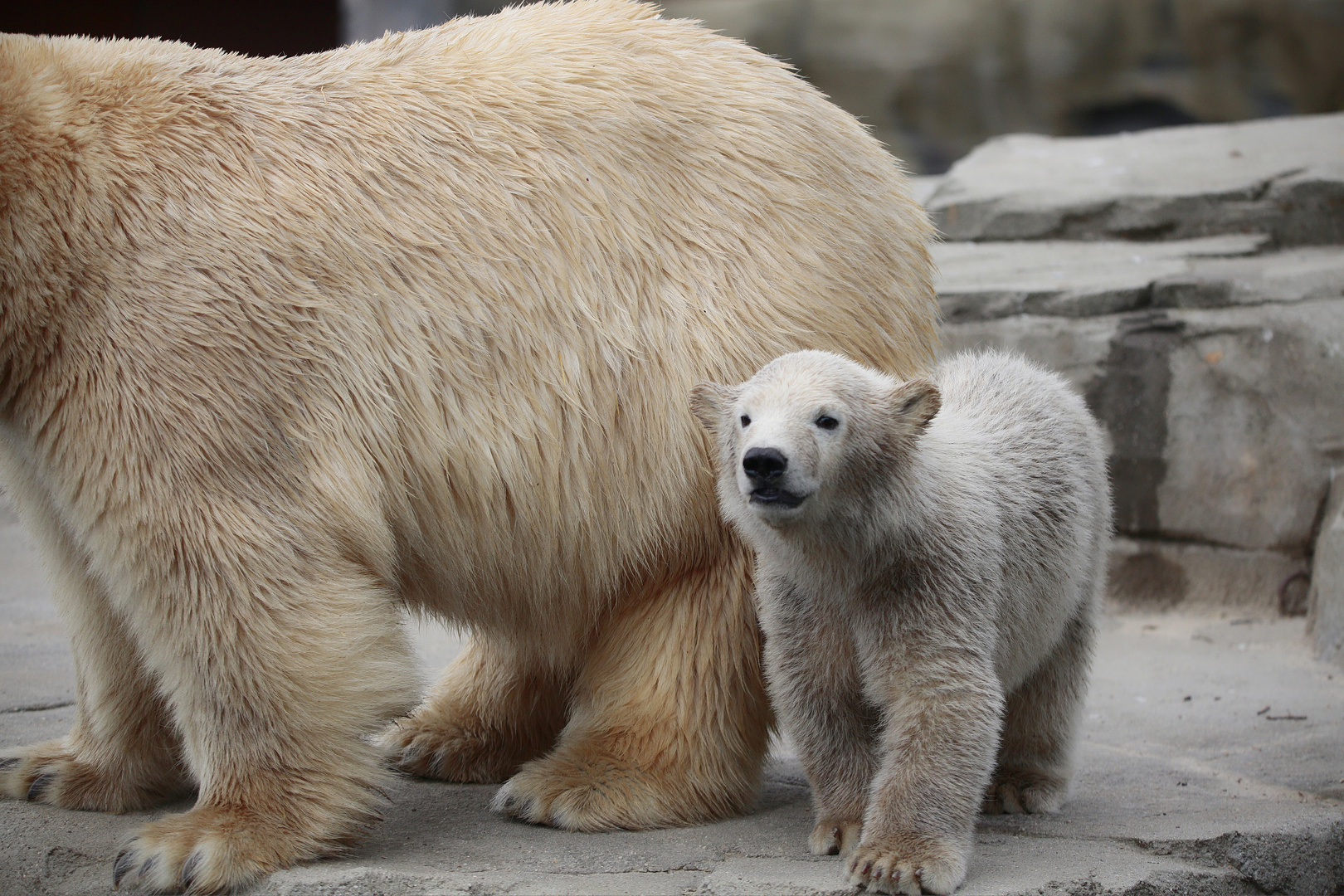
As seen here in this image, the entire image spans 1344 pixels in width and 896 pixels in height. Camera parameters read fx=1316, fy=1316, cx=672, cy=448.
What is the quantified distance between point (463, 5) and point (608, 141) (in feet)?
38.3

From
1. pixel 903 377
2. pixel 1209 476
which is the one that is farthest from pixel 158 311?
pixel 1209 476

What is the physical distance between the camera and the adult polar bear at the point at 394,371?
2967mm

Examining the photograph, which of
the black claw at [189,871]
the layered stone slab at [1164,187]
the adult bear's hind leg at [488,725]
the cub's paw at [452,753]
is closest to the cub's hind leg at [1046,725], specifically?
the adult bear's hind leg at [488,725]

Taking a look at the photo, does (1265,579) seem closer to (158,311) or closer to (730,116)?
(730,116)

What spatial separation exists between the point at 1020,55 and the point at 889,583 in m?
12.4

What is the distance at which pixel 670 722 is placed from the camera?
334cm

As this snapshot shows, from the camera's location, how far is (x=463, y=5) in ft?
46.6

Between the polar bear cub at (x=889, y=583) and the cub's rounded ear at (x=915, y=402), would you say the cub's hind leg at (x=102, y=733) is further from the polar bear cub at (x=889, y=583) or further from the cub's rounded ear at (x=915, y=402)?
the cub's rounded ear at (x=915, y=402)

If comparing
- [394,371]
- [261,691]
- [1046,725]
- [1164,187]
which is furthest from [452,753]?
[1164,187]

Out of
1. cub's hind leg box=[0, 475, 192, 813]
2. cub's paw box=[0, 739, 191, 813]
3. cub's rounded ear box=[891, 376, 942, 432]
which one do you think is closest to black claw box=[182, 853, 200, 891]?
cub's hind leg box=[0, 475, 192, 813]

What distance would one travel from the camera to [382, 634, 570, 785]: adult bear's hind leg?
3.97 meters

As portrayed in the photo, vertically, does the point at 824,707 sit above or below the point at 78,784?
above

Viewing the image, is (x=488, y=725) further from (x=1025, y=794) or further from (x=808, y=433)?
(x=808, y=433)

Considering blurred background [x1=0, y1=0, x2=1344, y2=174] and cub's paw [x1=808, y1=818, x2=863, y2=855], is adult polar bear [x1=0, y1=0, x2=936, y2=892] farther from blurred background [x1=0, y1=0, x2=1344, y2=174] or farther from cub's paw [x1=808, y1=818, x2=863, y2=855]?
blurred background [x1=0, y1=0, x2=1344, y2=174]
